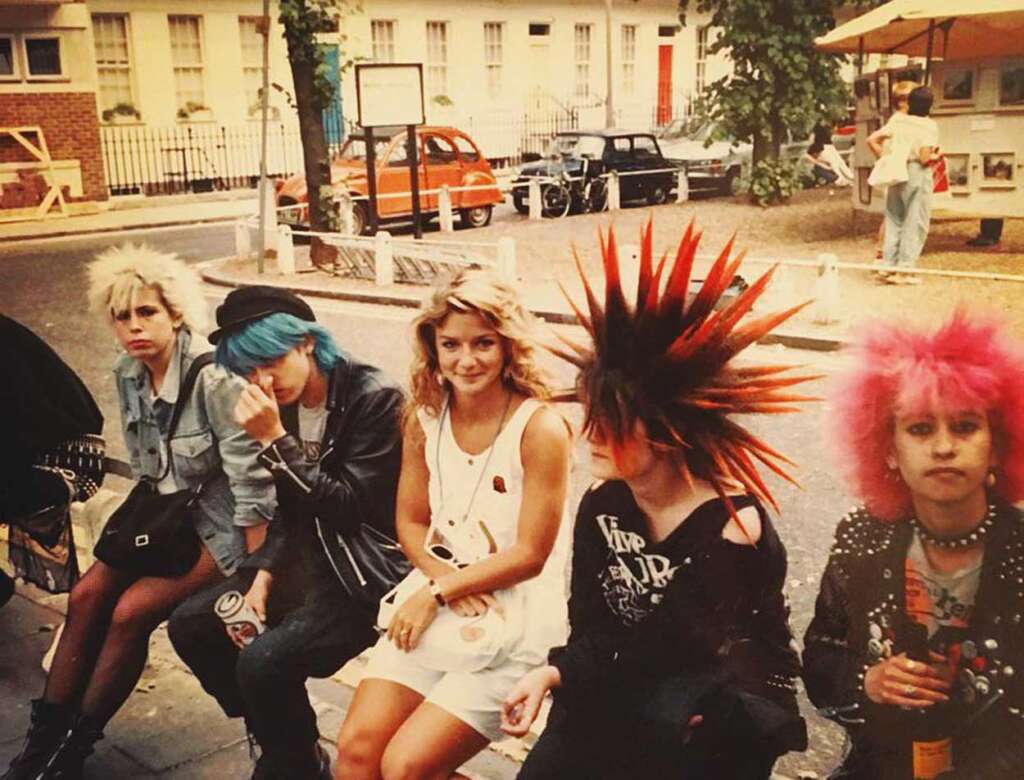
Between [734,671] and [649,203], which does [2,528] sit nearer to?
[649,203]

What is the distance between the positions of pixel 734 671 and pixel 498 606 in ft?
1.61

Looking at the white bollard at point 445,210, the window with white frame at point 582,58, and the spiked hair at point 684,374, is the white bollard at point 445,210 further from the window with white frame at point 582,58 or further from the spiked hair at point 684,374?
the spiked hair at point 684,374

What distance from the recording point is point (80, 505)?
3.55 m

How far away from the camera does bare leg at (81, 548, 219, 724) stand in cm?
271

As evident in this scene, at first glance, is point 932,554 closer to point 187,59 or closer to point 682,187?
point 682,187

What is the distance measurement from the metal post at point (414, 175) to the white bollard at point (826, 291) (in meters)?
1.24

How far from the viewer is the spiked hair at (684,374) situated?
→ 1786 millimetres

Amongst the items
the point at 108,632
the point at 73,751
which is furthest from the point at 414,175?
the point at 73,751

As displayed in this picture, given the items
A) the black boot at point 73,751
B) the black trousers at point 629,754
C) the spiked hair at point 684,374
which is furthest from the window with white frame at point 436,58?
the black boot at point 73,751

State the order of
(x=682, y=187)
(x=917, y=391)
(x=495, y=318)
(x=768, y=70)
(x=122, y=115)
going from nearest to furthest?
(x=917, y=391)
(x=495, y=318)
(x=768, y=70)
(x=682, y=187)
(x=122, y=115)

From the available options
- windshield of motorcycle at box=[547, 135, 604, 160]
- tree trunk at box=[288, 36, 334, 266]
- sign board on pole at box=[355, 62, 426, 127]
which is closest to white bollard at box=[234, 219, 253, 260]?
Result: tree trunk at box=[288, 36, 334, 266]

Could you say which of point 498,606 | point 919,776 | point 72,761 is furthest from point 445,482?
point 72,761

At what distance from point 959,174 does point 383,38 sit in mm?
1451

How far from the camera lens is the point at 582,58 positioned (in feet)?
8.29
